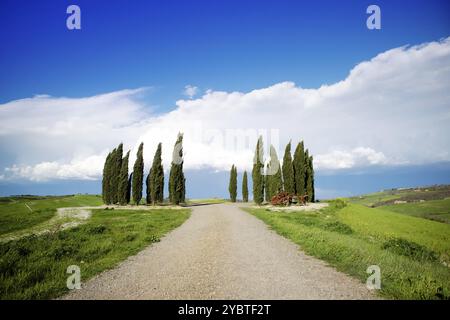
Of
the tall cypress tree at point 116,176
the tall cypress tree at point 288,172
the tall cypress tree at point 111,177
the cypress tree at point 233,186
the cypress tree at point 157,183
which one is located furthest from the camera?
the cypress tree at point 233,186

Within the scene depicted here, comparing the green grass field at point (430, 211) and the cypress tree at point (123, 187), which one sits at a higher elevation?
the cypress tree at point (123, 187)

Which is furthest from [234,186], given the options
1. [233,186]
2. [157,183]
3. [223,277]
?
[223,277]

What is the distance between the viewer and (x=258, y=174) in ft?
181

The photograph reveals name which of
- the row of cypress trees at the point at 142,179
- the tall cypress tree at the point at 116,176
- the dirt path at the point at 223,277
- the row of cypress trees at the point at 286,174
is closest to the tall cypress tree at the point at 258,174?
the row of cypress trees at the point at 286,174

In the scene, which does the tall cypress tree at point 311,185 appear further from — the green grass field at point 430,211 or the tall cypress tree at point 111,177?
the tall cypress tree at point 111,177

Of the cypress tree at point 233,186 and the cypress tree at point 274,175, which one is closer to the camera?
the cypress tree at point 274,175

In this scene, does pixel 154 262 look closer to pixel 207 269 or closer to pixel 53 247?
pixel 207 269

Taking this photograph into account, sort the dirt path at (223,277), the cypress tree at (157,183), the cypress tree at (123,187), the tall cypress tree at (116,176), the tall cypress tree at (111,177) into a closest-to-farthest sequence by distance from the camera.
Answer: the dirt path at (223,277)
the cypress tree at (157,183)
the cypress tree at (123,187)
the tall cypress tree at (116,176)
the tall cypress tree at (111,177)

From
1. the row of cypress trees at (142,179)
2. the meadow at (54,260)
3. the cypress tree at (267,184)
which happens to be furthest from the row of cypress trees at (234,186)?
the meadow at (54,260)

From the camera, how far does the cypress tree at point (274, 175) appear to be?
168ft

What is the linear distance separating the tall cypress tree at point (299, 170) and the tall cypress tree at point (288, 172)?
3.66ft
